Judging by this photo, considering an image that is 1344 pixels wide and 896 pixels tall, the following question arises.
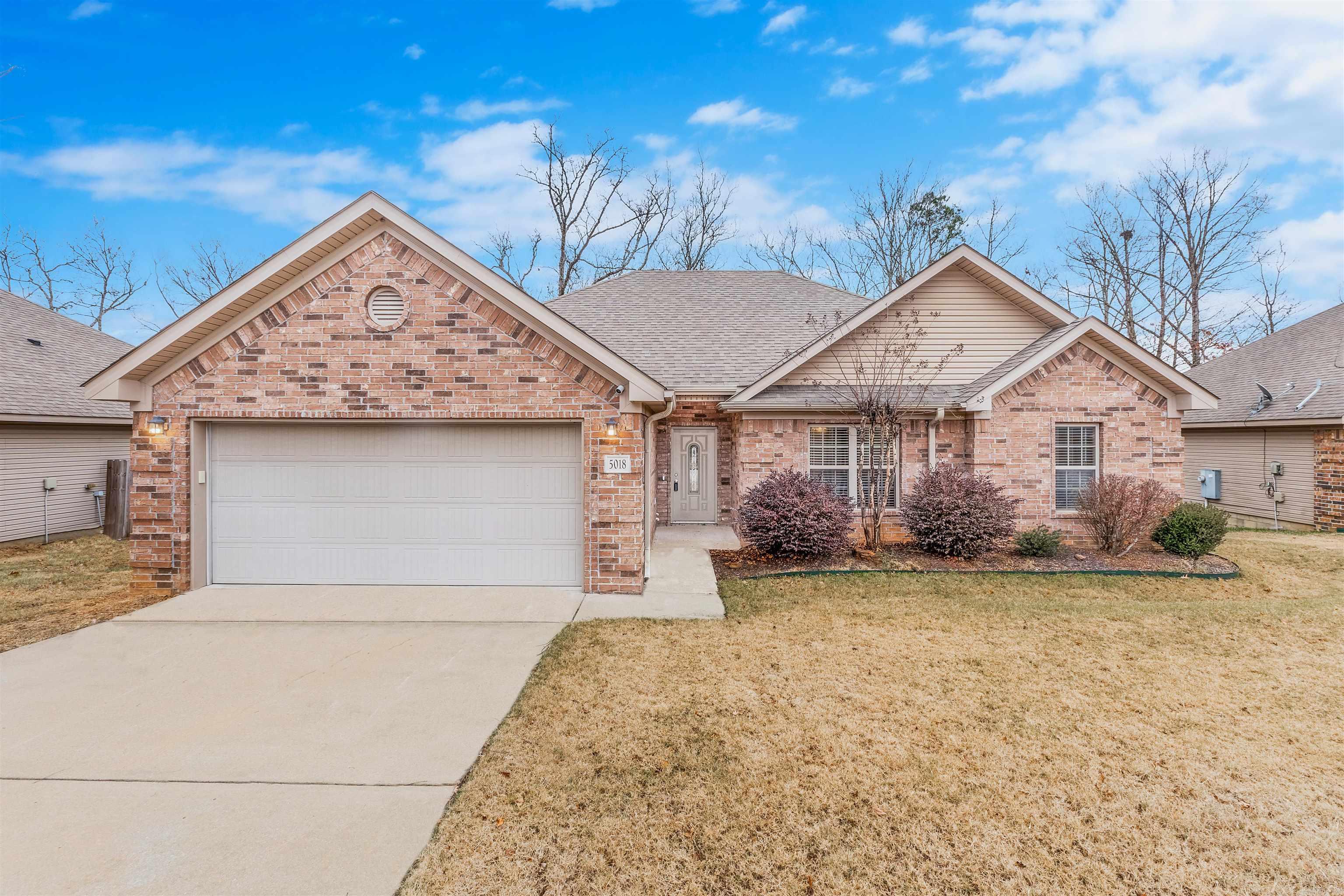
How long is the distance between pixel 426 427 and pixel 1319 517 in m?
18.0

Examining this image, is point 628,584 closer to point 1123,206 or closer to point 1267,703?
point 1267,703

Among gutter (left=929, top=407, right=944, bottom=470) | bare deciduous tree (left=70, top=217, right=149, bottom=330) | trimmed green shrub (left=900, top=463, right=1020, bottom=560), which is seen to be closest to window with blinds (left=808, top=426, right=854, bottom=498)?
gutter (left=929, top=407, right=944, bottom=470)

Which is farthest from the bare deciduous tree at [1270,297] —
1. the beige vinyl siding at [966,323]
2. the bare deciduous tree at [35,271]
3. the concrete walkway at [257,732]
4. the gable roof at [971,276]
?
the bare deciduous tree at [35,271]

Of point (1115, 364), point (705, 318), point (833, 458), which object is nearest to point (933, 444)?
point (833, 458)

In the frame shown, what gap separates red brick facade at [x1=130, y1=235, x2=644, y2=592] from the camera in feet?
22.9

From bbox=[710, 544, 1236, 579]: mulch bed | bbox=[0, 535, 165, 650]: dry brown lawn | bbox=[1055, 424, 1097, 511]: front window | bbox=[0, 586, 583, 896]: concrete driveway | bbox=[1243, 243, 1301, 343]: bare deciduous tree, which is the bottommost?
bbox=[0, 586, 583, 896]: concrete driveway

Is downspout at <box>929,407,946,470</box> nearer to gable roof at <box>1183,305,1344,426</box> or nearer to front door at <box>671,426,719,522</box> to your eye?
front door at <box>671,426,719,522</box>

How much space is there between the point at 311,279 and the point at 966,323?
36.5ft

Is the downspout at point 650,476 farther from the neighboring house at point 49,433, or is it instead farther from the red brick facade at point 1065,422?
the neighboring house at point 49,433

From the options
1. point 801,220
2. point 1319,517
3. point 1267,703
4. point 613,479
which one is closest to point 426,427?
point 613,479

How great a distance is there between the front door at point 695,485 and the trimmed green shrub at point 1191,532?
7.50 meters

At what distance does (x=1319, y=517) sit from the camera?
12289mm

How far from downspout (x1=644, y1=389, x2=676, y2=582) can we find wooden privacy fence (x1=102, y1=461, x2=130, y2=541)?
404 inches

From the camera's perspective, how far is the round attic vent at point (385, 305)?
7.02m
